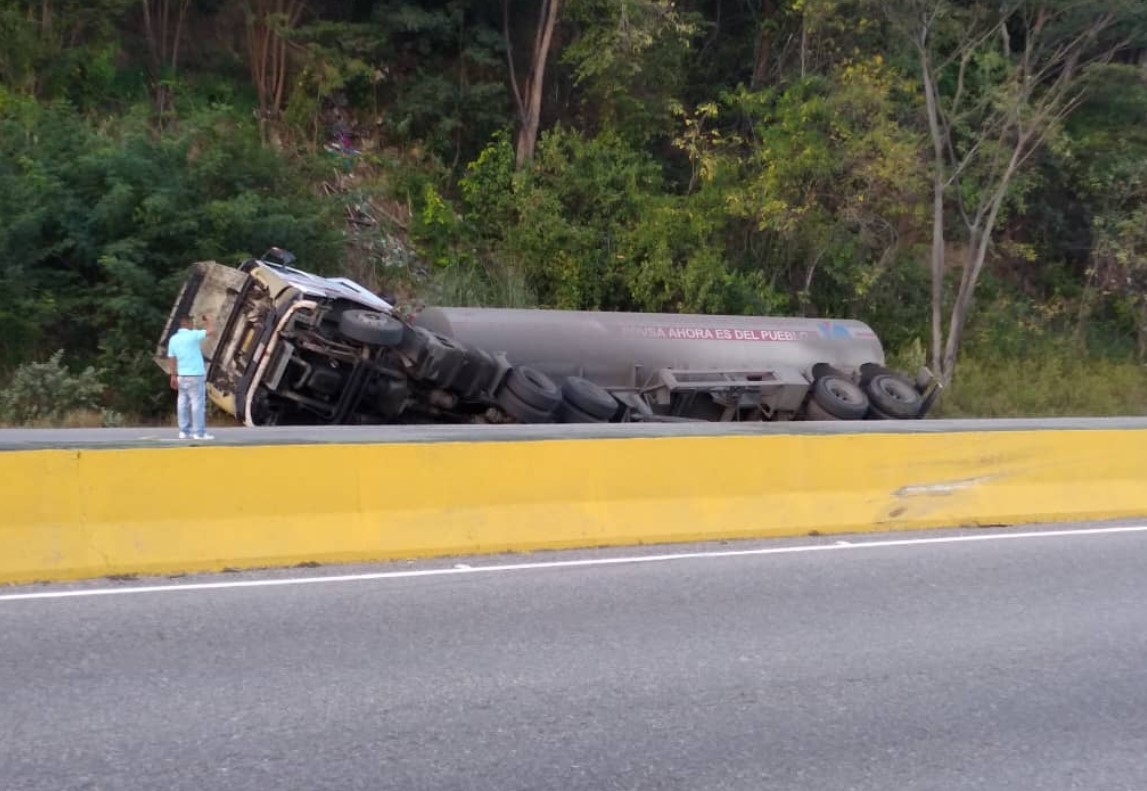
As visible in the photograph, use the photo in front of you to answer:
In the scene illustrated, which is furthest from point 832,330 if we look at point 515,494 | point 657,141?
point 657,141

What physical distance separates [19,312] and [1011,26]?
847 inches

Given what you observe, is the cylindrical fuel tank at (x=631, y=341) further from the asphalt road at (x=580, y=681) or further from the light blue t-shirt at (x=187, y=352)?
the asphalt road at (x=580, y=681)

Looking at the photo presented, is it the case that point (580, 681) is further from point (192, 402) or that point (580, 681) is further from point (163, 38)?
point (163, 38)

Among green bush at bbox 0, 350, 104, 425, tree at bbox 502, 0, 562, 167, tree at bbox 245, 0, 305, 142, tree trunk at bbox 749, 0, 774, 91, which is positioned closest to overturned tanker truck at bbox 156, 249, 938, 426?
green bush at bbox 0, 350, 104, 425

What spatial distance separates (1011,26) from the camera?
28.3 metres

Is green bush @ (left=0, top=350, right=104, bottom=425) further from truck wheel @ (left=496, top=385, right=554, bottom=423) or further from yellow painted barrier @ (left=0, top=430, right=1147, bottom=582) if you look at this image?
yellow painted barrier @ (left=0, top=430, right=1147, bottom=582)

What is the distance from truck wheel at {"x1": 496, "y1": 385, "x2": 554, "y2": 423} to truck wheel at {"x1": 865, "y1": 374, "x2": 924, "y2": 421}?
20.4 feet

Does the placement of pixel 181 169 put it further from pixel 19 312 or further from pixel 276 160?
pixel 19 312

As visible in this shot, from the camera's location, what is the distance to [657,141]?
31625 millimetres

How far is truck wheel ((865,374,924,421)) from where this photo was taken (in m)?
20.2

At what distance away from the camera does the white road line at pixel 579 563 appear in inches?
331

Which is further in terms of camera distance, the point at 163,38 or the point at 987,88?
the point at 163,38

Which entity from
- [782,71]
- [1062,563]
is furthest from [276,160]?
[1062,563]

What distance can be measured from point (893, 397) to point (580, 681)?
14598 millimetres
